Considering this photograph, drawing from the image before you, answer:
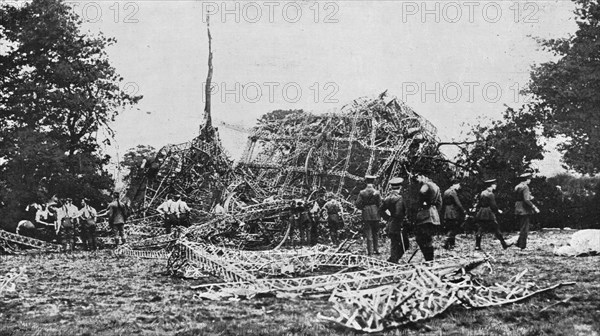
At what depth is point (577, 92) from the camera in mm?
26438

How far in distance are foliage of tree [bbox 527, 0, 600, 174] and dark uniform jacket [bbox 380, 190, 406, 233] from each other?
56.5 feet

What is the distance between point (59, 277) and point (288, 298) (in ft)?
19.7

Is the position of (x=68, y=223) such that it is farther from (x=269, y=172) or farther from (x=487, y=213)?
(x=487, y=213)

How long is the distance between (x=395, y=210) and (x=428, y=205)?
0.96 m

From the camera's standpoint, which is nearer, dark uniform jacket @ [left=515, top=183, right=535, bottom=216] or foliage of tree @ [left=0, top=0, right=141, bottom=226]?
dark uniform jacket @ [left=515, top=183, right=535, bottom=216]

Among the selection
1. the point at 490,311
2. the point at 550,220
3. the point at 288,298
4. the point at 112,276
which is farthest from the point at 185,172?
the point at 490,311

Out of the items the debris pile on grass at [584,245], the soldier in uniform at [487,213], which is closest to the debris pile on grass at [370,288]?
the debris pile on grass at [584,245]

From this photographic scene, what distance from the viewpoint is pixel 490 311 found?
6922 millimetres

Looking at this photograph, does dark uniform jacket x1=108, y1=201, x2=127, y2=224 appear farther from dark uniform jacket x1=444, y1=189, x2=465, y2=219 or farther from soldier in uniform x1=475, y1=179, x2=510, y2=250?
soldier in uniform x1=475, y1=179, x2=510, y2=250

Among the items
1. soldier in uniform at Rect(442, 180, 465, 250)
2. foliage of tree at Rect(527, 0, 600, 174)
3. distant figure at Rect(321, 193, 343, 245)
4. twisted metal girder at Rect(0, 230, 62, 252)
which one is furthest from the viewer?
foliage of tree at Rect(527, 0, 600, 174)

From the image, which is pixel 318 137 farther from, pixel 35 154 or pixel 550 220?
pixel 35 154

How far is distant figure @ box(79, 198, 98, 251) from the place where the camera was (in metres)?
18.9

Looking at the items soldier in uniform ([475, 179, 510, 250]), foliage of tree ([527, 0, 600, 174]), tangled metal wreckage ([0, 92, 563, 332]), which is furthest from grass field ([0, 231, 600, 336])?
foliage of tree ([527, 0, 600, 174])

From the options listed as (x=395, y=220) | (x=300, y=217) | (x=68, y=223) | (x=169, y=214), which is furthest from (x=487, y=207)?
(x=68, y=223)
